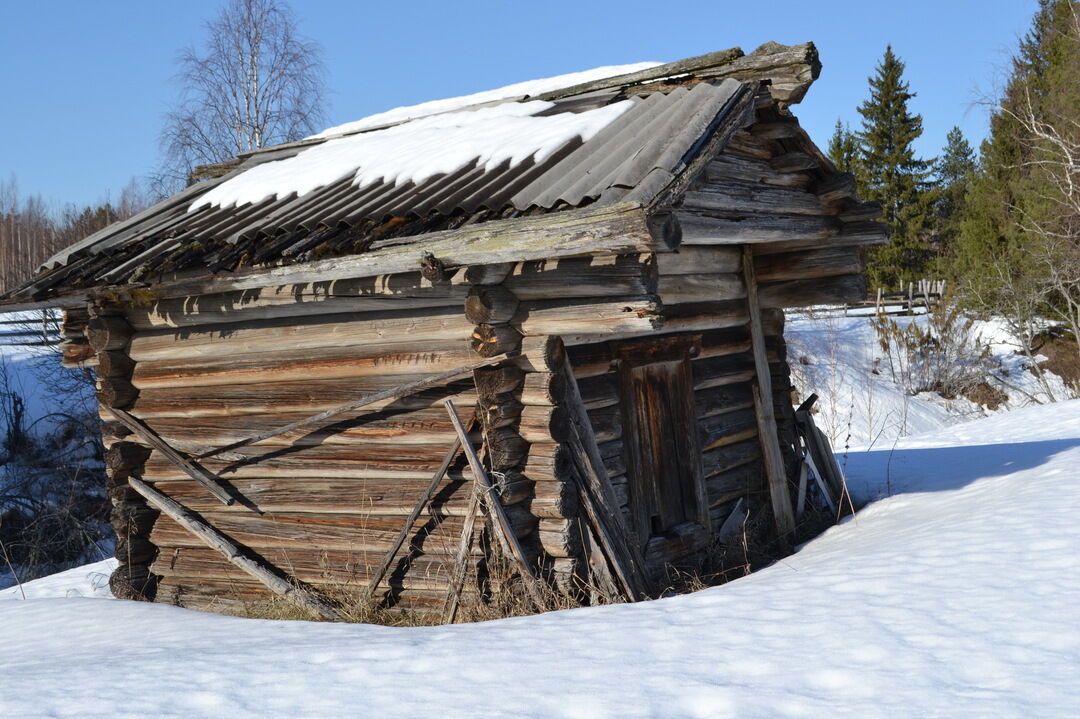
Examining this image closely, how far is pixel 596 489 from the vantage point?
5.73 m

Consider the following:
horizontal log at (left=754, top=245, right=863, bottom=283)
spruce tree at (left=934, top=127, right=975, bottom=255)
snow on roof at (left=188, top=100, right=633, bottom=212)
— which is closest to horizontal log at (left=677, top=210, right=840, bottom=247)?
horizontal log at (left=754, top=245, right=863, bottom=283)

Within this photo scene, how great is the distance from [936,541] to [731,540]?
6.22 ft

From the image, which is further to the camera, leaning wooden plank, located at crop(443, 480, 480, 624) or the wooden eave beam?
leaning wooden plank, located at crop(443, 480, 480, 624)

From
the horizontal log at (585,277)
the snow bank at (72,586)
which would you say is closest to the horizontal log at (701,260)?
the horizontal log at (585,277)

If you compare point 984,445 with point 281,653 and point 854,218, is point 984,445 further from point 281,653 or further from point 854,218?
point 281,653

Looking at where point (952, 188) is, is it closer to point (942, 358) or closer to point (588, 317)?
point (942, 358)

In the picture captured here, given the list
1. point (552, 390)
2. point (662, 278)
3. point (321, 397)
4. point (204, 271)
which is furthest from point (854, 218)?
point (204, 271)

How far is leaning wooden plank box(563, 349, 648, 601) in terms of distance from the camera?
5.67m

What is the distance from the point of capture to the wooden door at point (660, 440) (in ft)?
21.1

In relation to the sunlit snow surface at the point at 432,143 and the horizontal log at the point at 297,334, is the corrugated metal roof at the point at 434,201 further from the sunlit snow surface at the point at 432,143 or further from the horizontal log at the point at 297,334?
the horizontal log at the point at 297,334

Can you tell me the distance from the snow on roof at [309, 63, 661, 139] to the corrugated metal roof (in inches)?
31.4

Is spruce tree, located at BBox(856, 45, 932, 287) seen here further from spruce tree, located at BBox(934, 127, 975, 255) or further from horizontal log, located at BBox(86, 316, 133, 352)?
horizontal log, located at BBox(86, 316, 133, 352)

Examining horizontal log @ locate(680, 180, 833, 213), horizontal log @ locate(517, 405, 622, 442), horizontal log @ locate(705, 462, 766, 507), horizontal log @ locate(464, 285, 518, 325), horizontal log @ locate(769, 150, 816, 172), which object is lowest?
horizontal log @ locate(705, 462, 766, 507)

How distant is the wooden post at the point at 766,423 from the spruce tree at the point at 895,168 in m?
31.1
